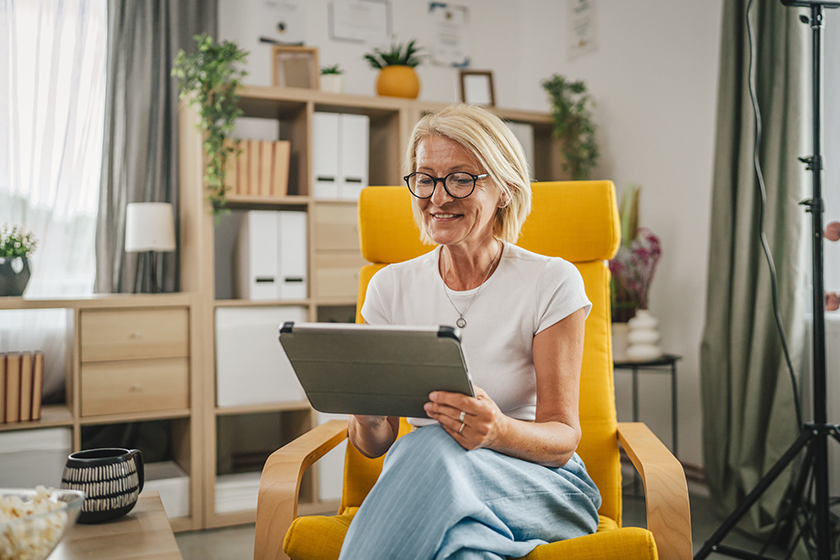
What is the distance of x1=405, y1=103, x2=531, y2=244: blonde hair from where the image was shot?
1.24 metres

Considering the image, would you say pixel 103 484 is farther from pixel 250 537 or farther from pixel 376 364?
pixel 250 537

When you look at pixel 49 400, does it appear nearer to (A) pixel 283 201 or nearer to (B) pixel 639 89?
(A) pixel 283 201

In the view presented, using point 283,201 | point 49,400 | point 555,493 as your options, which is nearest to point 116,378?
point 49,400

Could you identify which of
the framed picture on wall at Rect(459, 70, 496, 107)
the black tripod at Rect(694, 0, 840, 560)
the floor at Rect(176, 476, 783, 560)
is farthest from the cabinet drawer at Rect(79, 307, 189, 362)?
the black tripod at Rect(694, 0, 840, 560)

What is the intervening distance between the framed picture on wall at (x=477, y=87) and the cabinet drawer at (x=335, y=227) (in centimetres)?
82

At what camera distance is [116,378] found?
229 cm

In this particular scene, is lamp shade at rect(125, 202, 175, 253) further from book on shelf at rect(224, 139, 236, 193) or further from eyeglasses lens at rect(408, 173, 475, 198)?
eyeglasses lens at rect(408, 173, 475, 198)

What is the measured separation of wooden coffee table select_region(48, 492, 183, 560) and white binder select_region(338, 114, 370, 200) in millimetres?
1633

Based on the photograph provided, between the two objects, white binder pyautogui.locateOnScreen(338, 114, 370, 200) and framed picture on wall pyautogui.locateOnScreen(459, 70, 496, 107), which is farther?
framed picture on wall pyautogui.locateOnScreen(459, 70, 496, 107)

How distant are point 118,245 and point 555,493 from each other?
2.10m

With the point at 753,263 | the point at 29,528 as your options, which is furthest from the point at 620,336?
the point at 29,528


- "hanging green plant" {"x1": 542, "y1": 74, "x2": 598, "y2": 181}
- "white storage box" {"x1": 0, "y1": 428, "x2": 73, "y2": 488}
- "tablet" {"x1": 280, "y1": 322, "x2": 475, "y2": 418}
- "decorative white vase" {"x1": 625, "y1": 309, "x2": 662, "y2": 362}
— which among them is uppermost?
"hanging green plant" {"x1": 542, "y1": 74, "x2": 598, "y2": 181}

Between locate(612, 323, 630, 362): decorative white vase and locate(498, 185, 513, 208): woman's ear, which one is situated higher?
locate(498, 185, 513, 208): woman's ear

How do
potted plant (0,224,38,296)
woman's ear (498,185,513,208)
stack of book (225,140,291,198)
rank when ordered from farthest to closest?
1. stack of book (225,140,291,198)
2. potted plant (0,224,38,296)
3. woman's ear (498,185,513,208)
